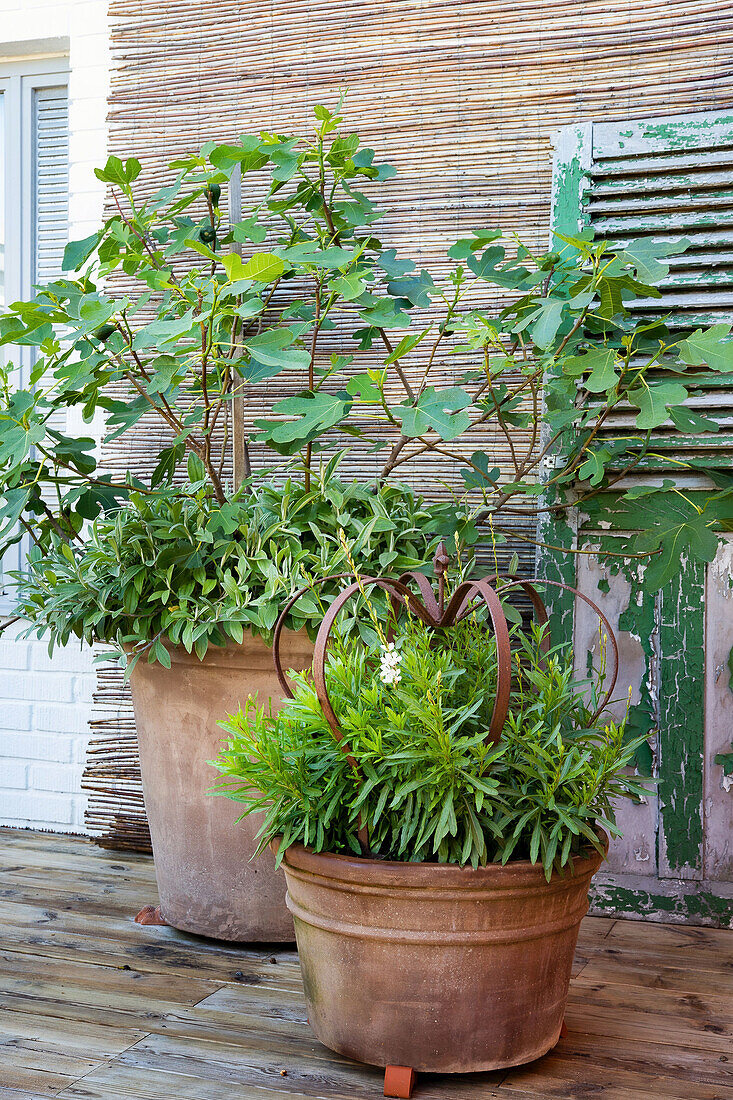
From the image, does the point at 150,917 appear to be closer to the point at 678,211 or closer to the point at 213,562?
the point at 213,562

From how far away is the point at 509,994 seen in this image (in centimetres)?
122

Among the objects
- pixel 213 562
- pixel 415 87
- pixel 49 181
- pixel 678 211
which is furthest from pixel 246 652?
pixel 49 181

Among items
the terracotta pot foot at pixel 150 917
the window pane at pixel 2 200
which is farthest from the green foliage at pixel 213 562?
the window pane at pixel 2 200

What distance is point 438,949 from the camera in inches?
47.1

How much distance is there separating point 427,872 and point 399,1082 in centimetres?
28

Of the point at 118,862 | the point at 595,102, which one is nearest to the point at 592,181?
the point at 595,102

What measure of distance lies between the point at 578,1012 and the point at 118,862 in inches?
47.1

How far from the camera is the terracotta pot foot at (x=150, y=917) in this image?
185 cm

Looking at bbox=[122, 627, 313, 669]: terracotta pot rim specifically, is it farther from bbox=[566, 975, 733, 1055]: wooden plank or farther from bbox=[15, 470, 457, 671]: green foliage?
bbox=[566, 975, 733, 1055]: wooden plank

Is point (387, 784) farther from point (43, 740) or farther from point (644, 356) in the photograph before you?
point (43, 740)

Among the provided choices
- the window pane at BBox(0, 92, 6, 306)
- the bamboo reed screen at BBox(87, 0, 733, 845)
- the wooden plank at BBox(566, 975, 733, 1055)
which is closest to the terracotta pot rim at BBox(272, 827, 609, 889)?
the wooden plank at BBox(566, 975, 733, 1055)

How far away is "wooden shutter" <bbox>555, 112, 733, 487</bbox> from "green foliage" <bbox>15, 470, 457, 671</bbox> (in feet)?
1.84

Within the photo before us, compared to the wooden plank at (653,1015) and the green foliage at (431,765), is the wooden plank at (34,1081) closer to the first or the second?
the green foliage at (431,765)

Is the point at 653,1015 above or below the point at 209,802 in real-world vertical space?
below
